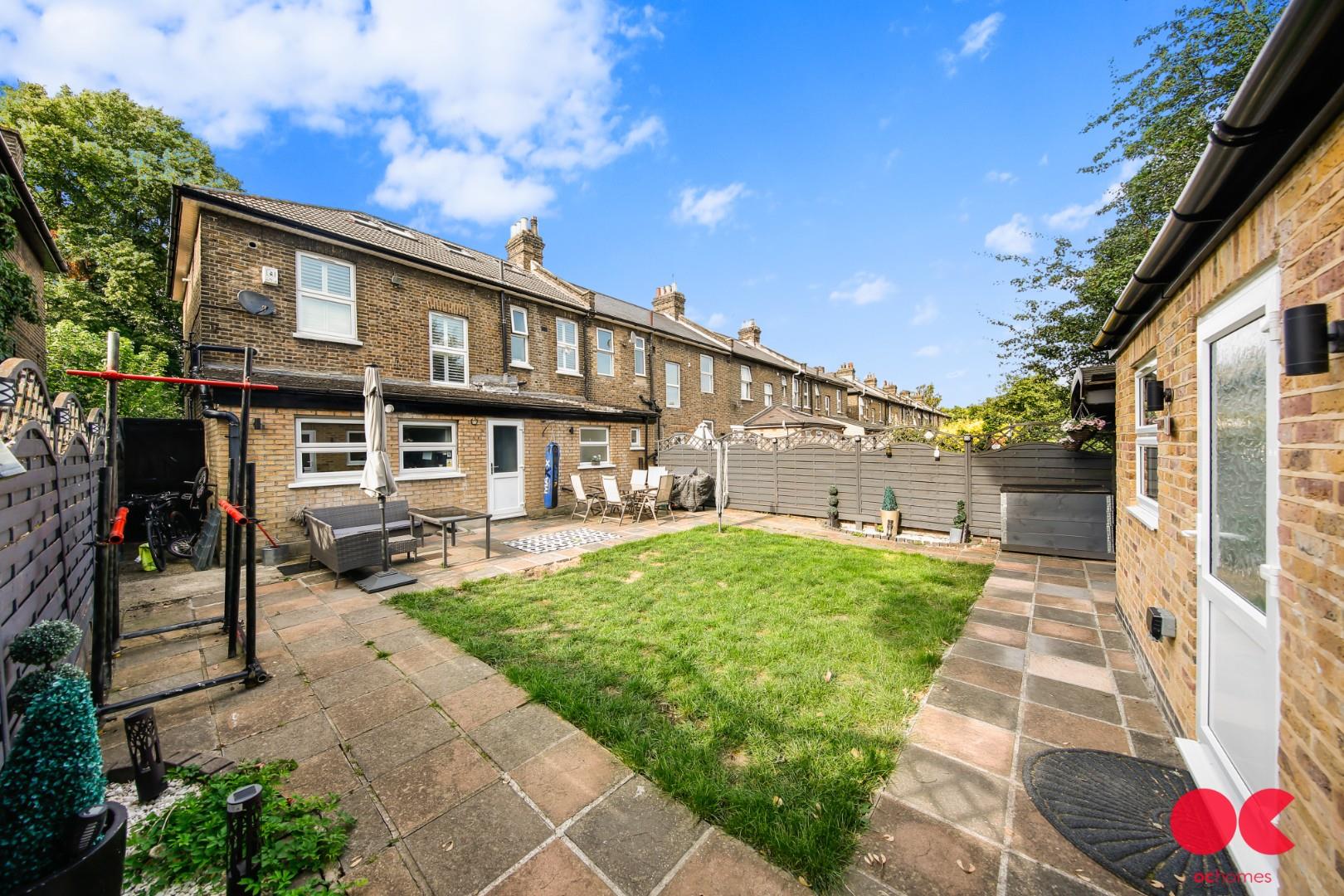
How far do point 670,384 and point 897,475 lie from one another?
892 cm

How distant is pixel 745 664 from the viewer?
3.56 m

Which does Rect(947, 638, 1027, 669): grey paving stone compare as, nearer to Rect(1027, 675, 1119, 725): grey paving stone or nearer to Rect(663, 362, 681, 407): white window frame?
Rect(1027, 675, 1119, 725): grey paving stone

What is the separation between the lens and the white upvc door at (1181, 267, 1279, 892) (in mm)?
1751

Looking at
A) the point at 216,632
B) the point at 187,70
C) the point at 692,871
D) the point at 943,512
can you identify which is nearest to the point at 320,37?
the point at 187,70

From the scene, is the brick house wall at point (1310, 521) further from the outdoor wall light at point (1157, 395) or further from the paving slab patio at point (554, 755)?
the outdoor wall light at point (1157, 395)

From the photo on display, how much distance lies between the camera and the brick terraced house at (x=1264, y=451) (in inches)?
53.9

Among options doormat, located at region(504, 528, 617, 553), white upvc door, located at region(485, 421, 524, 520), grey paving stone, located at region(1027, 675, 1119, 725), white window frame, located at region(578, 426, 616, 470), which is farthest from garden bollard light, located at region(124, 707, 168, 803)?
white window frame, located at region(578, 426, 616, 470)

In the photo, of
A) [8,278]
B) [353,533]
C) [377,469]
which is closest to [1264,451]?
[377,469]

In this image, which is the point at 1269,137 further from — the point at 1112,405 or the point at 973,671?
the point at 1112,405

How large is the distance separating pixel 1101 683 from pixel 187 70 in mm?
14281

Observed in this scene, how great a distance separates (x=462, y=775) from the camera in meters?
2.39

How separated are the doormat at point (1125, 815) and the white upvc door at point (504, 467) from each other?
988cm

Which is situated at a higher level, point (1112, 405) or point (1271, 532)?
point (1112, 405)

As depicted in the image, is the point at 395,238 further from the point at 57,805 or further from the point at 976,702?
the point at 976,702
